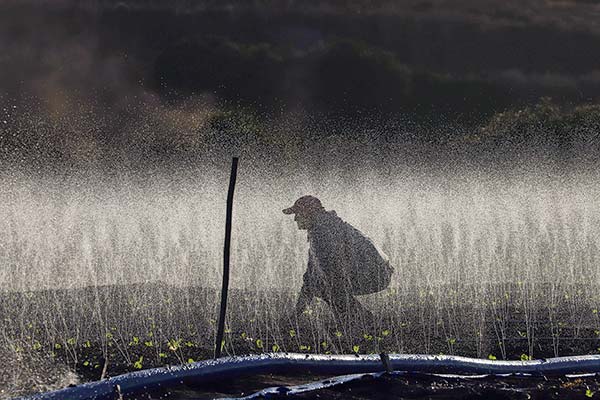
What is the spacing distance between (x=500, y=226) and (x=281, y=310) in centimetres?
1491

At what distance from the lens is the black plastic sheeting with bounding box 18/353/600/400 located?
793 cm

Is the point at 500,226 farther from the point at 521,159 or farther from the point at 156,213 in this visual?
the point at 521,159

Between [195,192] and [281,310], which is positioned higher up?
[195,192]

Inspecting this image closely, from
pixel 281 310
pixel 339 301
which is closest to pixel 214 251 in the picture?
pixel 281 310

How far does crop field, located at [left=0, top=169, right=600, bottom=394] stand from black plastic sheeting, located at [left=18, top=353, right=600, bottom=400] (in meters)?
1.37

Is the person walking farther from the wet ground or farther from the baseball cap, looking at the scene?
the wet ground

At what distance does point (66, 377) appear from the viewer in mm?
9328

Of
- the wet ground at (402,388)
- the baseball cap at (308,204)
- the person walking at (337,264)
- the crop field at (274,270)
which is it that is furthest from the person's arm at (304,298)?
the wet ground at (402,388)

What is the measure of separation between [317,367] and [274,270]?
15841 mm

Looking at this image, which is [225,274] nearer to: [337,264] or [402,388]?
[337,264]

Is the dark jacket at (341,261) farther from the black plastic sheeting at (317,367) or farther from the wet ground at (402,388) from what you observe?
the wet ground at (402,388)

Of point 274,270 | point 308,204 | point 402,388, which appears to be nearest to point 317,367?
point 402,388

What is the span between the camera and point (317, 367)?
8586mm

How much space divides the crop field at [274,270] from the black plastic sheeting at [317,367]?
1373 mm
